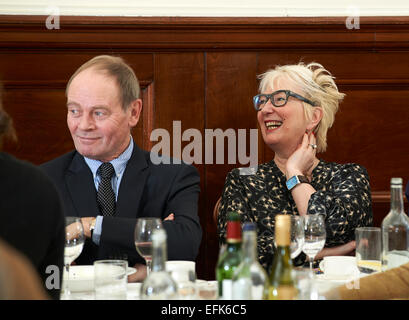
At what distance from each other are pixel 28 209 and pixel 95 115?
140cm

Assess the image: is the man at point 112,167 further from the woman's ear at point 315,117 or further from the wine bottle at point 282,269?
the wine bottle at point 282,269

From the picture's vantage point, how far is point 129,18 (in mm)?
3031

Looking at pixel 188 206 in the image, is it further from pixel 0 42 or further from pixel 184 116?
pixel 0 42

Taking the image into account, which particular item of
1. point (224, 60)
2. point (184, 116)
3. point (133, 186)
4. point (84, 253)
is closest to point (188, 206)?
point (133, 186)

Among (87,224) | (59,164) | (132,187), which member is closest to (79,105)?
(59,164)

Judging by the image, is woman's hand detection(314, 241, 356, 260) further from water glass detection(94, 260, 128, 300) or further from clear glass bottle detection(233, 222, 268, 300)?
clear glass bottle detection(233, 222, 268, 300)

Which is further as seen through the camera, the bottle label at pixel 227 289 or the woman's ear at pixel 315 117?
the woman's ear at pixel 315 117

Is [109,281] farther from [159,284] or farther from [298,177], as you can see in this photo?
[298,177]

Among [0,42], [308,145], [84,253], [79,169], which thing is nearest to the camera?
[84,253]

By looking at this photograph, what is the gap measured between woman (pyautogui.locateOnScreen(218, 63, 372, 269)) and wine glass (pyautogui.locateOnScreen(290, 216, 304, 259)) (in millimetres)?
680

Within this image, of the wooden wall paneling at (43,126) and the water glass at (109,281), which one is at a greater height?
the wooden wall paneling at (43,126)

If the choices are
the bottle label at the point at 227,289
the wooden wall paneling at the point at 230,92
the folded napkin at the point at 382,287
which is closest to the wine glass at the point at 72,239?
the bottle label at the point at 227,289

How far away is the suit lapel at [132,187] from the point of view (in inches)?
87.7

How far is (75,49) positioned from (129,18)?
1.06 ft
